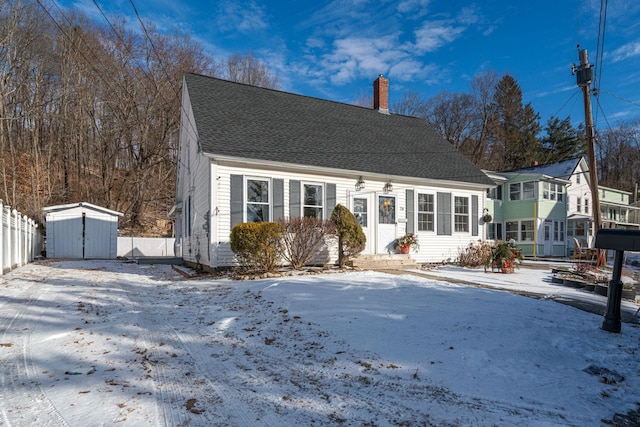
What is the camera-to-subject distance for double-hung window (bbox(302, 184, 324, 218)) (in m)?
11.9

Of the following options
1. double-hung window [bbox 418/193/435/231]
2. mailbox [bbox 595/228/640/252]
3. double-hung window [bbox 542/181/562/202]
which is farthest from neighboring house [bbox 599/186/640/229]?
mailbox [bbox 595/228/640/252]

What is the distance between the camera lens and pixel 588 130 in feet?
42.9

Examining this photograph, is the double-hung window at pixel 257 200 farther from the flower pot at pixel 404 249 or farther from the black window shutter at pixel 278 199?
the flower pot at pixel 404 249

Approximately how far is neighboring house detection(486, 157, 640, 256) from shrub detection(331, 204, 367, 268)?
56.9 feet

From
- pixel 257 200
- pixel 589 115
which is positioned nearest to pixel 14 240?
pixel 257 200

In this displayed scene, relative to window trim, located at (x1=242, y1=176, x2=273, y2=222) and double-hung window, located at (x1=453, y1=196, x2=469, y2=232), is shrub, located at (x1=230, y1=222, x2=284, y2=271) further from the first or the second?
double-hung window, located at (x1=453, y1=196, x2=469, y2=232)

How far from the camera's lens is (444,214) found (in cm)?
1448

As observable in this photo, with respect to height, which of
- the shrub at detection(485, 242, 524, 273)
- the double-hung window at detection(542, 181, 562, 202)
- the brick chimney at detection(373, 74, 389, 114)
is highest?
the brick chimney at detection(373, 74, 389, 114)

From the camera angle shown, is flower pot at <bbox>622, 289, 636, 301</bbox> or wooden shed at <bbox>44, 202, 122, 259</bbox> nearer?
flower pot at <bbox>622, 289, 636, 301</bbox>

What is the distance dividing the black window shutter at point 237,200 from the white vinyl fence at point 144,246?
1550 centimetres

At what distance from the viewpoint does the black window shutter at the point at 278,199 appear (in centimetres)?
1122

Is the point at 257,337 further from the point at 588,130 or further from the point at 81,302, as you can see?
the point at 588,130

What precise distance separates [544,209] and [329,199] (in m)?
19.0

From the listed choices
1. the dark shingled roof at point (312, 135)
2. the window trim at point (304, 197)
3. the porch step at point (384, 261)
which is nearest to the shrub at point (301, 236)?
the window trim at point (304, 197)
